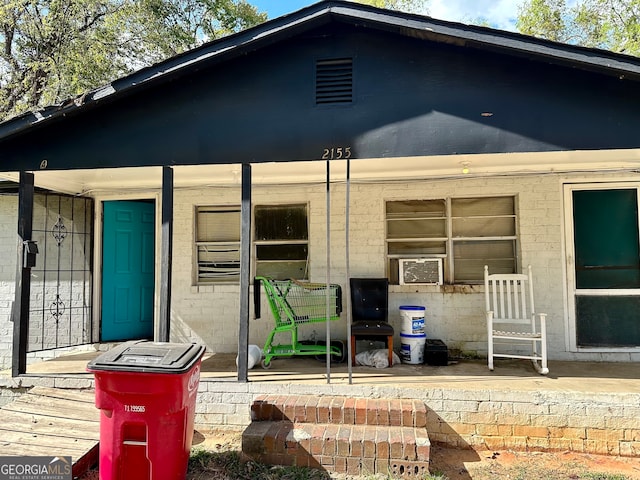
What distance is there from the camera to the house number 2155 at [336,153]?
13.4ft

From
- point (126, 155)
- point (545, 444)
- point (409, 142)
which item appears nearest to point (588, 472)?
point (545, 444)

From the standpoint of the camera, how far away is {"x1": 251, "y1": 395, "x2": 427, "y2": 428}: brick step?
11.8ft

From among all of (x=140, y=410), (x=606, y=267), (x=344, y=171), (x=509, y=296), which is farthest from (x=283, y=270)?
(x=606, y=267)

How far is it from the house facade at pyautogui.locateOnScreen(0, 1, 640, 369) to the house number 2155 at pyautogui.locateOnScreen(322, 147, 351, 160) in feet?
0.05

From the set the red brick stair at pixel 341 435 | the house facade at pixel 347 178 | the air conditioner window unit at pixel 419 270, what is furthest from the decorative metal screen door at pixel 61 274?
the air conditioner window unit at pixel 419 270

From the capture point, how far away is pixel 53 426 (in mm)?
3658

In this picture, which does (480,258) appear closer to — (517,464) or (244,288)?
(517,464)

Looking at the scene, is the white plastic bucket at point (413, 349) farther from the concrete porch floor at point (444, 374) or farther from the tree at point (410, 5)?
the tree at point (410, 5)

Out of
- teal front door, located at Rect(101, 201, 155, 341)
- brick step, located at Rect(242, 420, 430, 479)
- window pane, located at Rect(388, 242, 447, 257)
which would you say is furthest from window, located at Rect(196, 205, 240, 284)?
brick step, located at Rect(242, 420, 430, 479)

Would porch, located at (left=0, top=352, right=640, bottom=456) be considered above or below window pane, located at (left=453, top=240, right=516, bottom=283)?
below

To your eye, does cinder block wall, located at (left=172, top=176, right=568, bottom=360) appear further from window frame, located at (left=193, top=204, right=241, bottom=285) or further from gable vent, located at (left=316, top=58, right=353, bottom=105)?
gable vent, located at (left=316, top=58, right=353, bottom=105)

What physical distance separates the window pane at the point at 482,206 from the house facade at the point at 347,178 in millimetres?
19

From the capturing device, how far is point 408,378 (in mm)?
4285

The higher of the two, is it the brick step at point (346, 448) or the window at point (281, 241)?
the window at point (281, 241)
